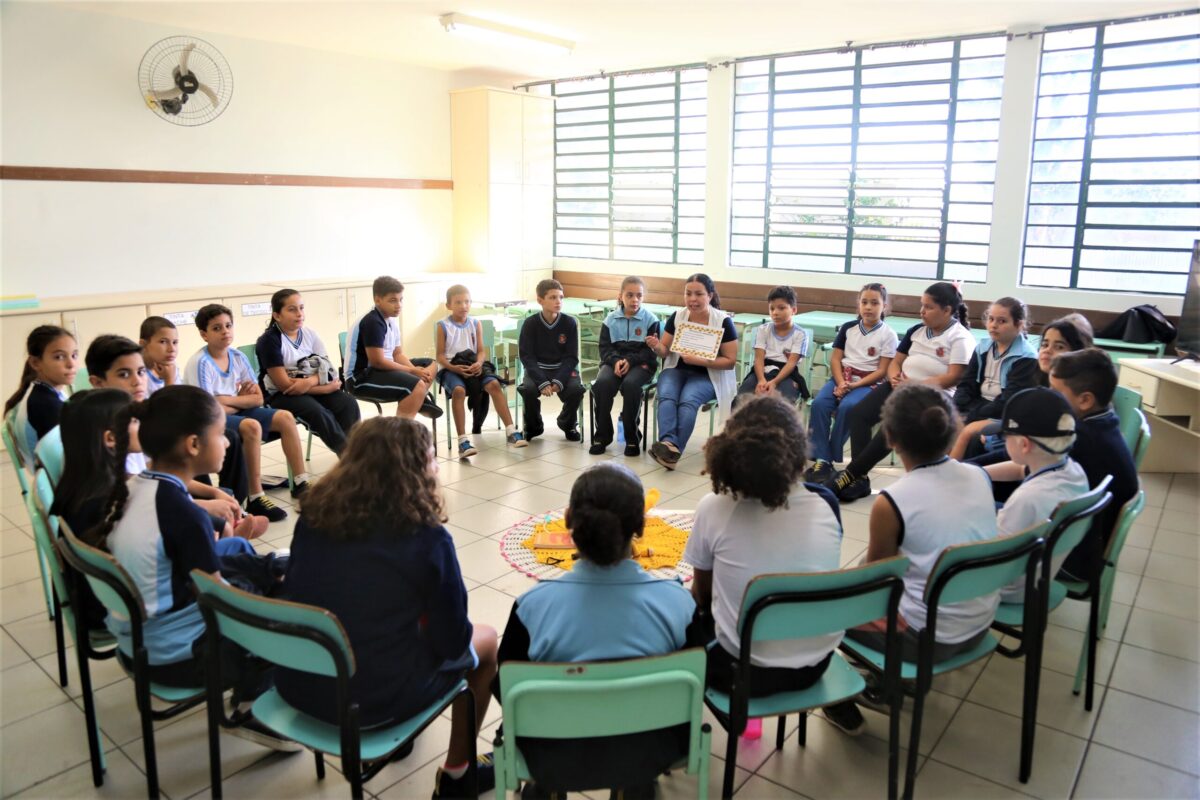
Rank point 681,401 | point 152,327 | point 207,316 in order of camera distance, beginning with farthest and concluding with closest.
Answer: point 681,401 < point 207,316 < point 152,327

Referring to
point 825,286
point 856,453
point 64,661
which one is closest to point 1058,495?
point 856,453

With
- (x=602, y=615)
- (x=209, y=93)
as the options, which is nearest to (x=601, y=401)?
(x=602, y=615)

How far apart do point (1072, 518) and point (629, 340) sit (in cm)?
363

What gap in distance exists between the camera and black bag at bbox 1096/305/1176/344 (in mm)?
5336

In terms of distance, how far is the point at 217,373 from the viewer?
4.16 m

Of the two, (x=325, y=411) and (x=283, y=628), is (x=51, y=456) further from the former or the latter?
(x=325, y=411)

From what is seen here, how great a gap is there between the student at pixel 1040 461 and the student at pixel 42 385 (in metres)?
3.42

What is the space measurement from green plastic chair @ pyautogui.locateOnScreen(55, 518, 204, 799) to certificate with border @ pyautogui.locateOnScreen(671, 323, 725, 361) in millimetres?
3821

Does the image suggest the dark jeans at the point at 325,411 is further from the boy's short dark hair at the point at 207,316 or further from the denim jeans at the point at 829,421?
the denim jeans at the point at 829,421

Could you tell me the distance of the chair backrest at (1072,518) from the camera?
218cm

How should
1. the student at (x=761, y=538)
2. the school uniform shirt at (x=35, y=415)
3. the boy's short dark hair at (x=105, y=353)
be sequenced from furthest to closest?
1. the boy's short dark hair at (x=105, y=353)
2. the school uniform shirt at (x=35, y=415)
3. the student at (x=761, y=538)

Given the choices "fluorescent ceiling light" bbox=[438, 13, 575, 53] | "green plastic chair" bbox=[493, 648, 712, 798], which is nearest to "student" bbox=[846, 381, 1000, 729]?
"green plastic chair" bbox=[493, 648, 712, 798]

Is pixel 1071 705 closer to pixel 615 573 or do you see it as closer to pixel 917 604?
pixel 917 604

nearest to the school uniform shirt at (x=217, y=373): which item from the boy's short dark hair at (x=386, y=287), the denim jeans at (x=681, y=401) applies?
the boy's short dark hair at (x=386, y=287)
